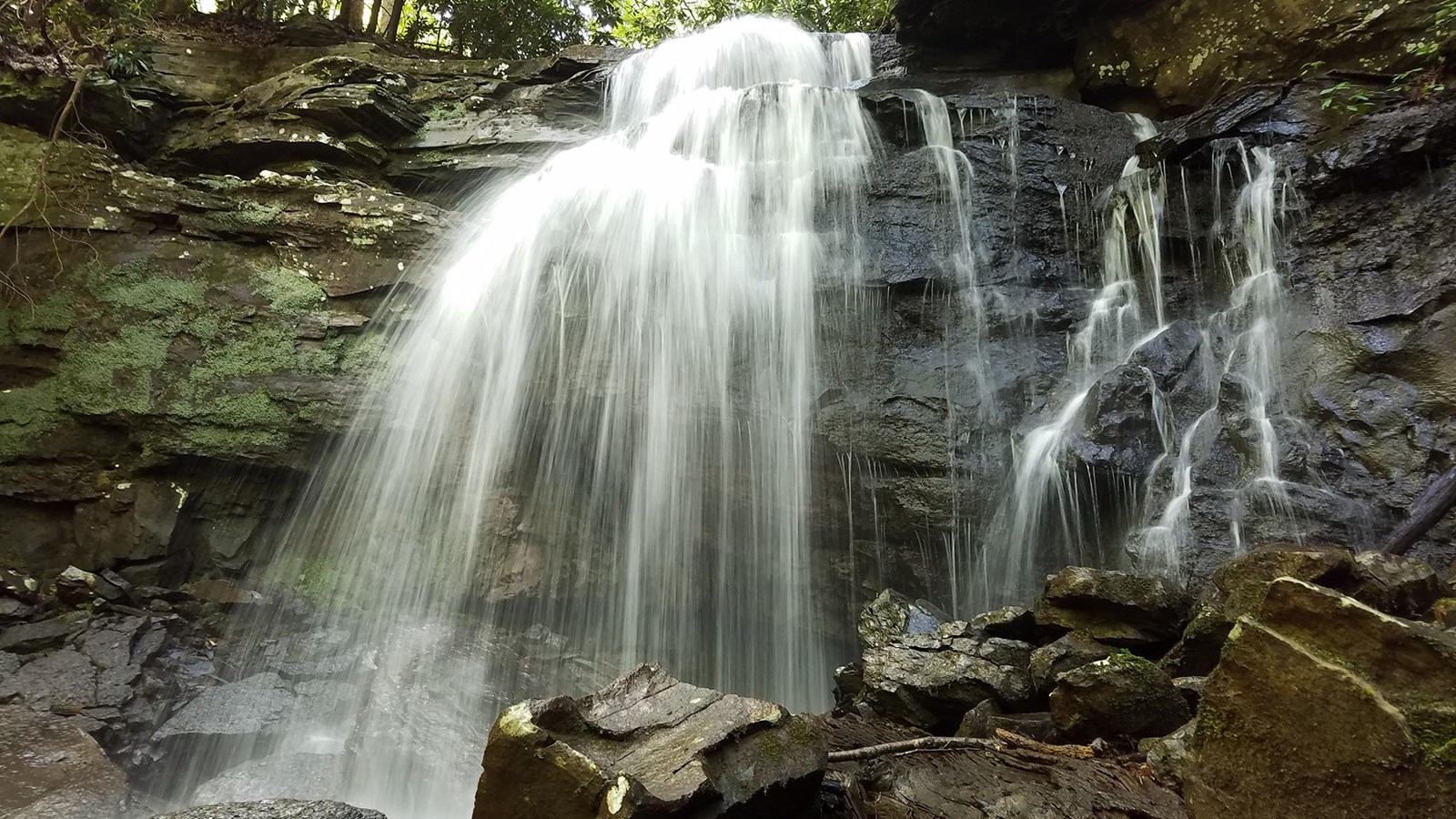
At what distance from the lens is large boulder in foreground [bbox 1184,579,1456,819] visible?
6.96 ft

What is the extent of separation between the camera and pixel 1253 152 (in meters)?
7.31

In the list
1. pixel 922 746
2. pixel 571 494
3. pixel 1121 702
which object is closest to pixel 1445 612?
pixel 1121 702

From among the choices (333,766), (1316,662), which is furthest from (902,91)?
(333,766)

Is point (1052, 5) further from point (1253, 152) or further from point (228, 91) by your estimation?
point (228, 91)

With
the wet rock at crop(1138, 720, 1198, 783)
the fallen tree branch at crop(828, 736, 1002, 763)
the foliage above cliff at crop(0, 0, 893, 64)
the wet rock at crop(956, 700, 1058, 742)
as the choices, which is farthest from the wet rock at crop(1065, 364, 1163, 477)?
the foliage above cliff at crop(0, 0, 893, 64)

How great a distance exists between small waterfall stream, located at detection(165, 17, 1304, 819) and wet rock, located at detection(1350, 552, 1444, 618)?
1.39 metres

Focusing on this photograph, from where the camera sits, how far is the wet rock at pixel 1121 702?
3.31 metres

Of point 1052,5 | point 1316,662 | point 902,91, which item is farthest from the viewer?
point 1052,5

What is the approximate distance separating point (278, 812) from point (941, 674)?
3446mm

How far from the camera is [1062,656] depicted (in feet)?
13.3

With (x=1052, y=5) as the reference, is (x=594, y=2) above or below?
above

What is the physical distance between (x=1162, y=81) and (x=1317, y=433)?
6231mm

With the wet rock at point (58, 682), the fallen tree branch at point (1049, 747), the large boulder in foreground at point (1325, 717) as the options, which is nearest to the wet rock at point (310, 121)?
the wet rock at point (58, 682)

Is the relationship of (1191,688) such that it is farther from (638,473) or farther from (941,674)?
(638,473)
